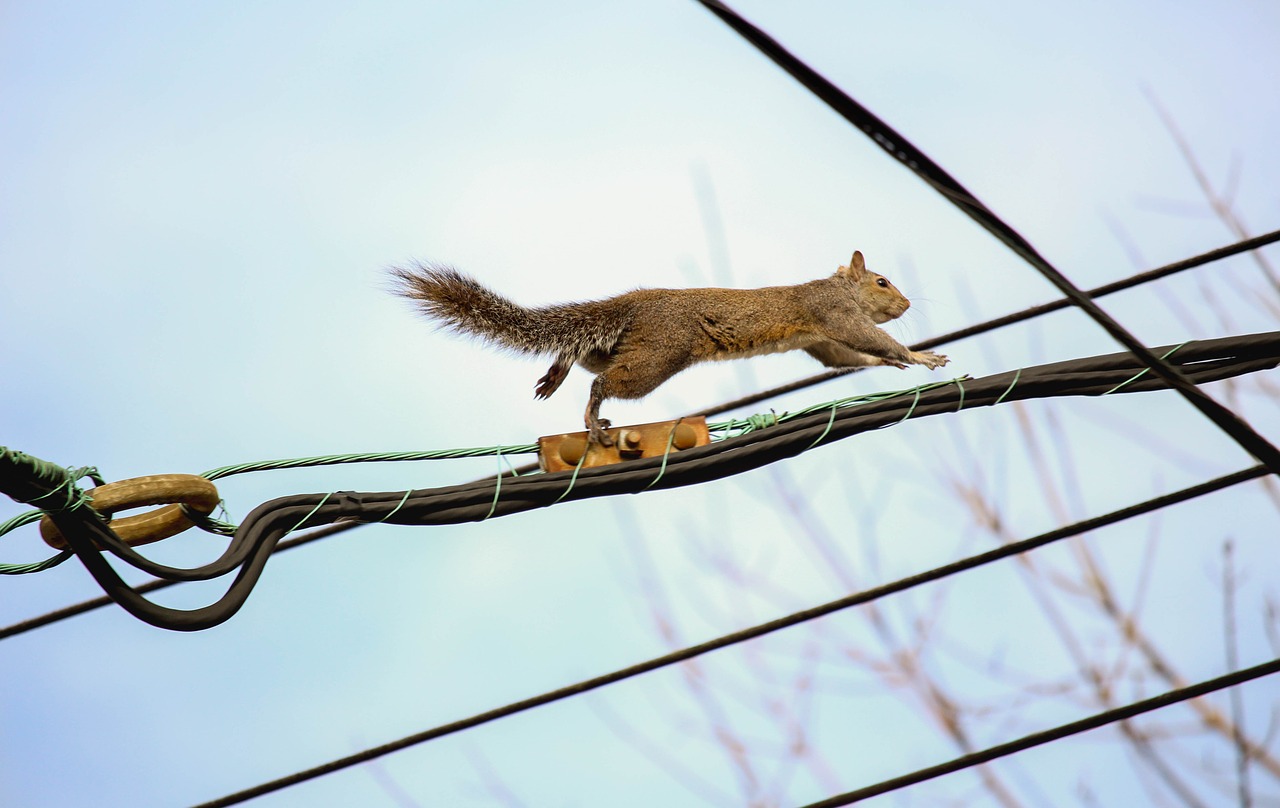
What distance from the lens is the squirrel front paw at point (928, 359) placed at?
16.6 feet

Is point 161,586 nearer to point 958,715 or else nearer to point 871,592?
point 871,592

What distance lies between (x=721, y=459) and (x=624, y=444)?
0.31 m

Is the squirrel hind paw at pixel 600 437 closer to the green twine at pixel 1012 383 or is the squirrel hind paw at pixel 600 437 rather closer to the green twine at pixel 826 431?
the green twine at pixel 826 431

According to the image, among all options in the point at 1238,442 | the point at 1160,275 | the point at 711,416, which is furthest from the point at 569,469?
the point at 1160,275

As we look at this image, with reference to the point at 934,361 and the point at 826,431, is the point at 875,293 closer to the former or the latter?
the point at 934,361

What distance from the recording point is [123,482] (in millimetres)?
2947

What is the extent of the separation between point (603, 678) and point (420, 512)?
99 cm

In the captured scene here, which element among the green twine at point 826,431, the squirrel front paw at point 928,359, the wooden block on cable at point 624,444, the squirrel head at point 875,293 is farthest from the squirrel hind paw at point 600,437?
the squirrel head at point 875,293

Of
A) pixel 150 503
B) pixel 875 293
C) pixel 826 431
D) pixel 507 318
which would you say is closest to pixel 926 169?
pixel 826 431

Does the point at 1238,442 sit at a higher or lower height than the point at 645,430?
lower

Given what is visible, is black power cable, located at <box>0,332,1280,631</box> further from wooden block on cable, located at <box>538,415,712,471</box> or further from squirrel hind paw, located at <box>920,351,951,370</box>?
squirrel hind paw, located at <box>920,351,951,370</box>

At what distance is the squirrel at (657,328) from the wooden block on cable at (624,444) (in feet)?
3.26

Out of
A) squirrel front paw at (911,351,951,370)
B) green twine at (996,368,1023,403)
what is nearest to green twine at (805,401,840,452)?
green twine at (996,368,1023,403)

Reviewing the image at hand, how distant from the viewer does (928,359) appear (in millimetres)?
5113
